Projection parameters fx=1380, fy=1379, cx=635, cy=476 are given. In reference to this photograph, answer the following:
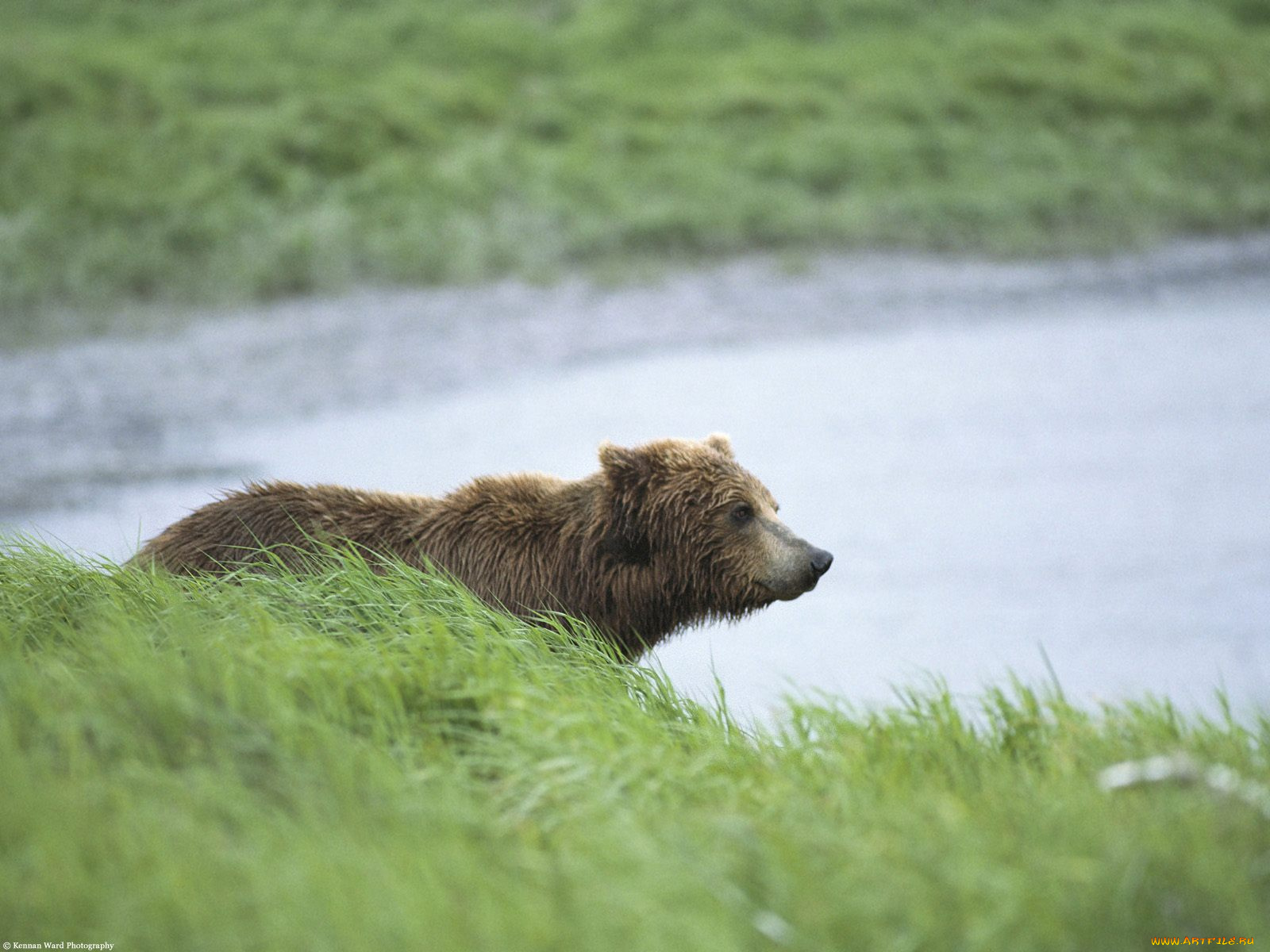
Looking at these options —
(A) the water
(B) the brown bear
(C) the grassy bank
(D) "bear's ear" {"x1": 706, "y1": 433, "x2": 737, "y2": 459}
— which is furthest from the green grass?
(C) the grassy bank

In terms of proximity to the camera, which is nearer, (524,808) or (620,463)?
(524,808)

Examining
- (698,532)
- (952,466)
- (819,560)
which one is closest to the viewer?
(819,560)

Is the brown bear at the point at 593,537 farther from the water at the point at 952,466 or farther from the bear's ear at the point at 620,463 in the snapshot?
the water at the point at 952,466

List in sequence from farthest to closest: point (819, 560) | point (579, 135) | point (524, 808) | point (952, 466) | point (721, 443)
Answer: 1. point (579, 135)
2. point (952, 466)
3. point (721, 443)
4. point (819, 560)
5. point (524, 808)

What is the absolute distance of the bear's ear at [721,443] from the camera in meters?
5.05

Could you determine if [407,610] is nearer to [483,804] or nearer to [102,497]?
[483,804]

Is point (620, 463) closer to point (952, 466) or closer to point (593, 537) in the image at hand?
point (593, 537)

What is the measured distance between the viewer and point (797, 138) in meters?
16.7

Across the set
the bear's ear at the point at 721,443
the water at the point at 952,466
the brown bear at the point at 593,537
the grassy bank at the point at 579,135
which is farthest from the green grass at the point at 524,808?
the grassy bank at the point at 579,135

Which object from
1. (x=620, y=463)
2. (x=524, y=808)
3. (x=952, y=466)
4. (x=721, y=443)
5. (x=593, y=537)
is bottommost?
(x=524, y=808)

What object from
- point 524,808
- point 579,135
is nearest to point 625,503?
point 524,808

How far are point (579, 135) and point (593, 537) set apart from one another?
39.8 ft

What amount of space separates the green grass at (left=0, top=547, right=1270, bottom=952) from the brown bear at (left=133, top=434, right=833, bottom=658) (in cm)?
64

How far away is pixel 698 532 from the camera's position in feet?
15.7
